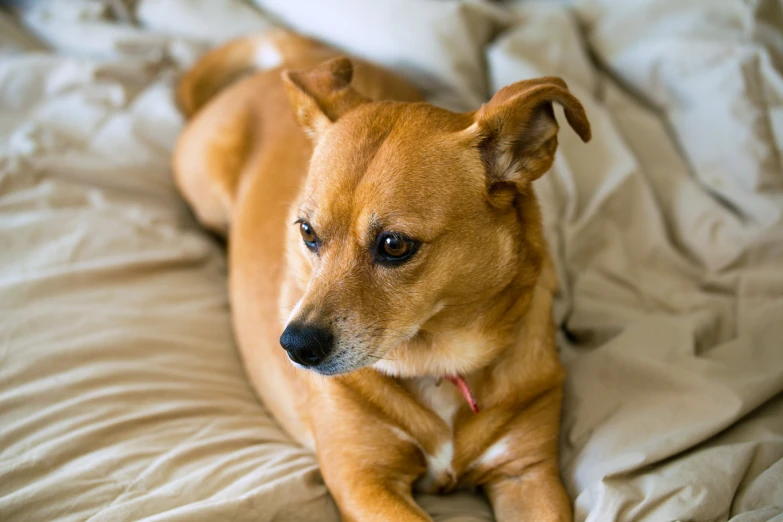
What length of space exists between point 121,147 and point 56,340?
994 millimetres

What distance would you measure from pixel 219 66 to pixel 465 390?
6.30 ft

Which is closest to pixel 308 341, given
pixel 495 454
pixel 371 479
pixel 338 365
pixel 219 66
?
pixel 338 365

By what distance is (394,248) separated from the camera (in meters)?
1.53

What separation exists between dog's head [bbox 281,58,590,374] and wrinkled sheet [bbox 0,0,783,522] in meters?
0.50

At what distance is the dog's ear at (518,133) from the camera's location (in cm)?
151

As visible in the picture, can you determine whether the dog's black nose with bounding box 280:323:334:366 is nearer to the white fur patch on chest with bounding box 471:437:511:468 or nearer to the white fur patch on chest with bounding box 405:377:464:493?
the white fur patch on chest with bounding box 405:377:464:493

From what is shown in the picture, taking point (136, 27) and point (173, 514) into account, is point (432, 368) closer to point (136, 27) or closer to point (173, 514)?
point (173, 514)

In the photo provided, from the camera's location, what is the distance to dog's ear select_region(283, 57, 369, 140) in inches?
70.5

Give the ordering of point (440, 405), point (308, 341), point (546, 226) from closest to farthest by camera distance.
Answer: point (308, 341), point (440, 405), point (546, 226)

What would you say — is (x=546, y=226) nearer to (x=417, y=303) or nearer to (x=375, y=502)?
(x=417, y=303)

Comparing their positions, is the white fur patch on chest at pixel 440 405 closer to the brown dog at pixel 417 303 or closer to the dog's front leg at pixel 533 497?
the brown dog at pixel 417 303

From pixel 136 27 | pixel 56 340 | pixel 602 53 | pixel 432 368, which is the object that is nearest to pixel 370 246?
pixel 432 368

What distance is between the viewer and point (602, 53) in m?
2.73

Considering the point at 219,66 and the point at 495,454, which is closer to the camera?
the point at 495,454
